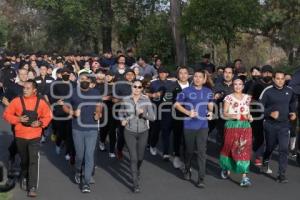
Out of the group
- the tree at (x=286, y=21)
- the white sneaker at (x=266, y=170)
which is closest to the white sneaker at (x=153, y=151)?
the white sneaker at (x=266, y=170)

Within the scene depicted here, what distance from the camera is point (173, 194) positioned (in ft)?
28.0

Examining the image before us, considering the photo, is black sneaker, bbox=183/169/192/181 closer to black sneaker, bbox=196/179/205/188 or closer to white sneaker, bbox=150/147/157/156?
black sneaker, bbox=196/179/205/188

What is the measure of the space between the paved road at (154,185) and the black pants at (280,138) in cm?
31

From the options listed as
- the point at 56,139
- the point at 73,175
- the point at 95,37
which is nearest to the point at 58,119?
the point at 56,139

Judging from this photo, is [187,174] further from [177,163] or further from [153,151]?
[153,151]

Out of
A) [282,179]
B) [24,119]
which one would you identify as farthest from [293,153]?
[24,119]

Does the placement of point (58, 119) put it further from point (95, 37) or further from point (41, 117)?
point (95, 37)

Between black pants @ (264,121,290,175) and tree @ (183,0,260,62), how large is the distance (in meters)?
9.69

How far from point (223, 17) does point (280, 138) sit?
10.4 m

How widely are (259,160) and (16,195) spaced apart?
4.19 meters

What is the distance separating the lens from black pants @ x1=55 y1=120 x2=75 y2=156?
409 inches

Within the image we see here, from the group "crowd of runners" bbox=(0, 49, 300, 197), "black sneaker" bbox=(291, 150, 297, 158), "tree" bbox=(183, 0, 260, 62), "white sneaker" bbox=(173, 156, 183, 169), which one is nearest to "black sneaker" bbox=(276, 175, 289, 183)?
"crowd of runners" bbox=(0, 49, 300, 197)

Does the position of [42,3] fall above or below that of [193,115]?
above

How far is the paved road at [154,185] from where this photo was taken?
27.7 feet
